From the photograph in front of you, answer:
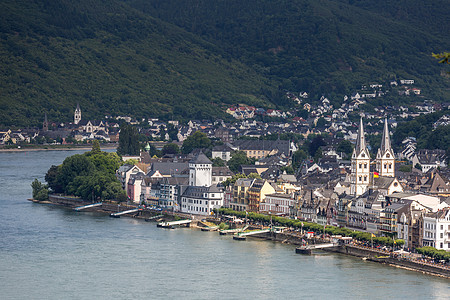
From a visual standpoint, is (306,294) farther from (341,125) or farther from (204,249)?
(341,125)

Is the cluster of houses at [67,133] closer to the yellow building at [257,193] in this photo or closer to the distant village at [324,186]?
Result: the distant village at [324,186]

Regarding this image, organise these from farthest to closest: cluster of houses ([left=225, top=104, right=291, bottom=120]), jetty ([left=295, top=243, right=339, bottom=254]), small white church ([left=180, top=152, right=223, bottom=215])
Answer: cluster of houses ([left=225, top=104, right=291, bottom=120]) → small white church ([left=180, top=152, right=223, bottom=215]) → jetty ([left=295, top=243, right=339, bottom=254])

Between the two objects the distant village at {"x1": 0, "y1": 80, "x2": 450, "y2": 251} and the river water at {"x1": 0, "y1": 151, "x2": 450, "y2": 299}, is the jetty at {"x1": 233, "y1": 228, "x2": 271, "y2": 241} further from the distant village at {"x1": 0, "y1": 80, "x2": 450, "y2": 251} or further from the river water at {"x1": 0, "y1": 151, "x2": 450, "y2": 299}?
the distant village at {"x1": 0, "y1": 80, "x2": 450, "y2": 251}

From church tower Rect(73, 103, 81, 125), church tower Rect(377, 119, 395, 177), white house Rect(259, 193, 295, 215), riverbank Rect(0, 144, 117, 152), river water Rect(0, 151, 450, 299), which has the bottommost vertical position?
river water Rect(0, 151, 450, 299)

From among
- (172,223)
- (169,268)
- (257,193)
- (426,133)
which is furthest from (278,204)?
(426,133)

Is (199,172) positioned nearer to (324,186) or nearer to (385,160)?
(324,186)

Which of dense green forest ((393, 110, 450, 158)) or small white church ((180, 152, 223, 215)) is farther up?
dense green forest ((393, 110, 450, 158))

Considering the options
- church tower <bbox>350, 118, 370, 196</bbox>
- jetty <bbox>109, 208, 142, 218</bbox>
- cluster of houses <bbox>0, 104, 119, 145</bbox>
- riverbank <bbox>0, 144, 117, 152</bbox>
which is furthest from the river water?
cluster of houses <bbox>0, 104, 119, 145</bbox>

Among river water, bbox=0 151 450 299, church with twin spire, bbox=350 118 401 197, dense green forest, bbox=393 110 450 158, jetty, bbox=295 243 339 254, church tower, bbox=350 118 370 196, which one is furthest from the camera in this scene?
dense green forest, bbox=393 110 450 158

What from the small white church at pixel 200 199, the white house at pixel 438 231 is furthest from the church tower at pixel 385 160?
the white house at pixel 438 231
